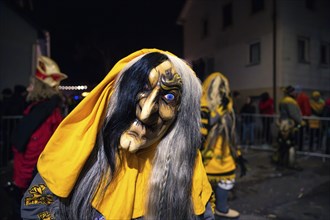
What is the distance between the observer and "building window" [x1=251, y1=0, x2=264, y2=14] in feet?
47.2

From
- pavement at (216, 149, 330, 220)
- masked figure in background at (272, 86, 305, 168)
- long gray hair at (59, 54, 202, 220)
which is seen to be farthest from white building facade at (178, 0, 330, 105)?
long gray hair at (59, 54, 202, 220)

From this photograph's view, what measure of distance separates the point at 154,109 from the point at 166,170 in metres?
0.28

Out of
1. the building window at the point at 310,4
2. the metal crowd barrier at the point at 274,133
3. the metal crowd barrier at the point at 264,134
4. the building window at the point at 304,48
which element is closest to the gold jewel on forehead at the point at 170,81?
the metal crowd barrier at the point at 264,134

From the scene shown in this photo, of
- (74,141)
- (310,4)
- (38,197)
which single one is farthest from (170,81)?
(310,4)

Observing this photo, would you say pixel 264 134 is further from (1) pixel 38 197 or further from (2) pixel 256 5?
(1) pixel 38 197

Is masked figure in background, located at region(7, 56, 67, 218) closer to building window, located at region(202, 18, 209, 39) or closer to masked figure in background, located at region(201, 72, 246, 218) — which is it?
masked figure in background, located at region(201, 72, 246, 218)

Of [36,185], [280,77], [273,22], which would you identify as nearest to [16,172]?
[36,185]

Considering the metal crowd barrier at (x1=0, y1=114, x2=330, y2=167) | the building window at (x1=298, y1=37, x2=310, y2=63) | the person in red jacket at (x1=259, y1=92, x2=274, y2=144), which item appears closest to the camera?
the metal crowd barrier at (x1=0, y1=114, x2=330, y2=167)

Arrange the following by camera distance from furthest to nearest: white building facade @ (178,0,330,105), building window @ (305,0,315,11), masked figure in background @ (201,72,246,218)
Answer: building window @ (305,0,315,11)
white building facade @ (178,0,330,105)
masked figure in background @ (201,72,246,218)

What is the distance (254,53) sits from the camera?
15117mm

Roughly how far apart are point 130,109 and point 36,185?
21.3 inches

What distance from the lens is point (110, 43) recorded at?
2084 centimetres

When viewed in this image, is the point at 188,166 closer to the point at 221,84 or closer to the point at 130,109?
the point at 130,109

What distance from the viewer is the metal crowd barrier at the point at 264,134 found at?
21.2ft
